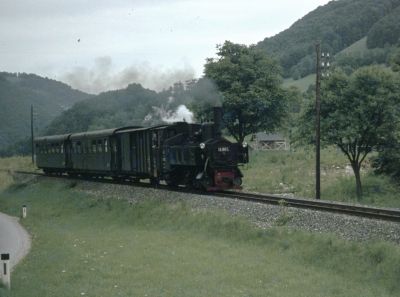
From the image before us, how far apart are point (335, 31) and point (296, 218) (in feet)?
494

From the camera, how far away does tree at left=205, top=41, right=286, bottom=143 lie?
43531 millimetres

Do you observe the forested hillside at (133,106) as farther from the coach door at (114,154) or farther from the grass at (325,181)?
the grass at (325,181)

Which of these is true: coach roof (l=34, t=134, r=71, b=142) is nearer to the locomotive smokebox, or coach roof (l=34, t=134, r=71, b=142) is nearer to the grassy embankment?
the locomotive smokebox

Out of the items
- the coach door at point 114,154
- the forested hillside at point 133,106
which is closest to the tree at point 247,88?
the forested hillside at point 133,106

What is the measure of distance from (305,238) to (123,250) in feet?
16.9

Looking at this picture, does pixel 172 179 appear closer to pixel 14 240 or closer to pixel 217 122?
pixel 217 122

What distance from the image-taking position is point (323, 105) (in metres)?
34.5

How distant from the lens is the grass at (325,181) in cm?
3269

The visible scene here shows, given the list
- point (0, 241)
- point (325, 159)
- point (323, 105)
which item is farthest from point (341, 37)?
point (0, 241)

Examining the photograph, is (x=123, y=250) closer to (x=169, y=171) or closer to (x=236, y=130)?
(x=169, y=171)

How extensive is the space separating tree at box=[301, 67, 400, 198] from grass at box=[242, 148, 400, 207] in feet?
5.21

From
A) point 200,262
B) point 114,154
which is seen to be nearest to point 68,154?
point 114,154

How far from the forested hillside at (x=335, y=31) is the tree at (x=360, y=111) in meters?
110

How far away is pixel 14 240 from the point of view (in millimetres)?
21891
